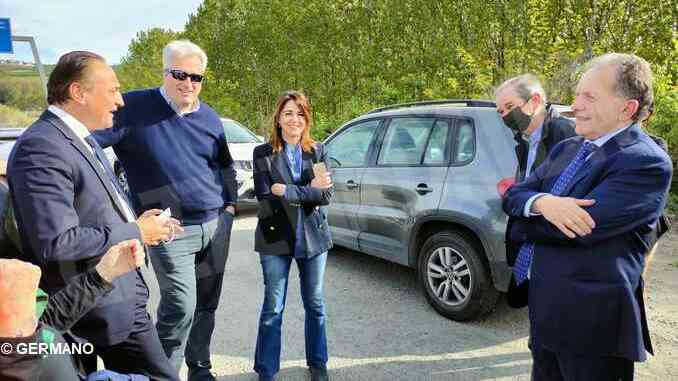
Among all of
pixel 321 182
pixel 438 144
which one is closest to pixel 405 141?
pixel 438 144

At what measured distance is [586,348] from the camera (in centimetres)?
178

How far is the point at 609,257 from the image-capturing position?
5.75 feet

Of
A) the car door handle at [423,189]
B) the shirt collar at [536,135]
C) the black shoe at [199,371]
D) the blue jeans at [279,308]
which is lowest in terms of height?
the black shoe at [199,371]

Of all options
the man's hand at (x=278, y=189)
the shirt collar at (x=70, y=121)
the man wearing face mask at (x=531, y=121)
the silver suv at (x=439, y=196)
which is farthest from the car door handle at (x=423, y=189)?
the shirt collar at (x=70, y=121)

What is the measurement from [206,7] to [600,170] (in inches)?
1127

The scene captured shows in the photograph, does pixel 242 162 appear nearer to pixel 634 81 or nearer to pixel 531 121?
pixel 531 121

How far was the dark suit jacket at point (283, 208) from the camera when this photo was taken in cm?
293

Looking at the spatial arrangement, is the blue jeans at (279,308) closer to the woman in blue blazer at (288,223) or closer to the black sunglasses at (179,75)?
the woman in blue blazer at (288,223)

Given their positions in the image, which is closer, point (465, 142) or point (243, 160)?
point (465, 142)

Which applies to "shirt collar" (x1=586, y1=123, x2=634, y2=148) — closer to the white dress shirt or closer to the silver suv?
the silver suv

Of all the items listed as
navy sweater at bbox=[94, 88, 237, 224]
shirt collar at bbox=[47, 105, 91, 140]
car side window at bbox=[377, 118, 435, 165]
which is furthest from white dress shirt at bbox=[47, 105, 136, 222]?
car side window at bbox=[377, 118, 435, 165]

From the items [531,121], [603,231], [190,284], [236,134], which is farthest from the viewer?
[236,134]

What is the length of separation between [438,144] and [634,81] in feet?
8.00

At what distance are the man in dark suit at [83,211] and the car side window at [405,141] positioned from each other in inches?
112
